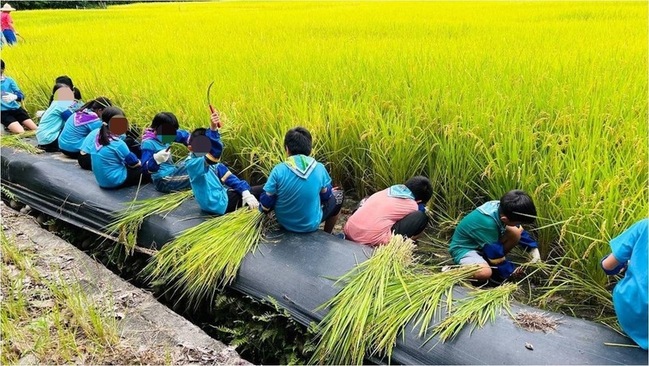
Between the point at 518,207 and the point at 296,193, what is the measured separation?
41.3 inches

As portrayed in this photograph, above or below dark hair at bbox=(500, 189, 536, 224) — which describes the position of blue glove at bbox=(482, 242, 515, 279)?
below

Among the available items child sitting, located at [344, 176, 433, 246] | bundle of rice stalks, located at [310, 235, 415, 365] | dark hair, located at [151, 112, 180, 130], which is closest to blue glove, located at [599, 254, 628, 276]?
bundle of rice stalks, located at [310, 235, 415, 365]

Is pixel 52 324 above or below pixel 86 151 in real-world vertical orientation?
below

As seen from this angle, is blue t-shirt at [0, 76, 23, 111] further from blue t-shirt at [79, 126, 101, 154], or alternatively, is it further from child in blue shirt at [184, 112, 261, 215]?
child in blue shirt at [184, 112, 261, 215]

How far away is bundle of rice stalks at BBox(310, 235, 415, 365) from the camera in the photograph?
1934 mm

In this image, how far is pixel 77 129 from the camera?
393 cm

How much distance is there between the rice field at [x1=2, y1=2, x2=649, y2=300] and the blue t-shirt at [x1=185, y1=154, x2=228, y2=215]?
1.44ft

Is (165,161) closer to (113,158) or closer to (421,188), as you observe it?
(113,158)

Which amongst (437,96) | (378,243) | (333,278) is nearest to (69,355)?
(333,278)

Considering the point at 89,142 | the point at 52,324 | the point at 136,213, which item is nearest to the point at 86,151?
the point at 89,142

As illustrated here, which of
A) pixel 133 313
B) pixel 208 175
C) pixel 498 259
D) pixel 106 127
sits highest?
pixel 106 127

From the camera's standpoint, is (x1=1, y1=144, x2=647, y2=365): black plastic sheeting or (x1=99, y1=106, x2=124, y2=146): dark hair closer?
(x1=1, y1=144, x2=647, y2=365): black plastic sheeting

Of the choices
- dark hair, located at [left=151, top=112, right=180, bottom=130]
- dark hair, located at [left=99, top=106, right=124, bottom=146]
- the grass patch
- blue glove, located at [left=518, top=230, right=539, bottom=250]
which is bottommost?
the grass patch

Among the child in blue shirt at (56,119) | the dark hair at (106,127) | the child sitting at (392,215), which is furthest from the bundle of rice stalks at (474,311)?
the child in blue shirt at (56,119)
